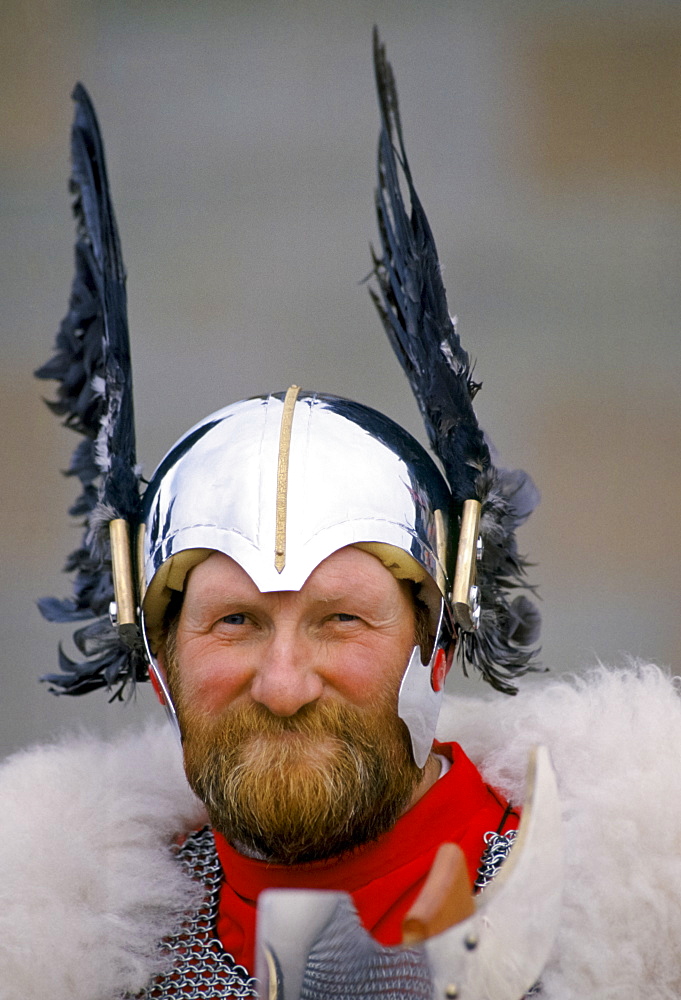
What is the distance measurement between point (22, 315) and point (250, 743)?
2.21m

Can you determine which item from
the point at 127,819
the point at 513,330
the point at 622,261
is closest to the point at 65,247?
the point at 513,330

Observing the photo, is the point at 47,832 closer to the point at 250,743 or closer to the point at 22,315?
the point at 250,743

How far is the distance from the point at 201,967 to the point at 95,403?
1.05 metres

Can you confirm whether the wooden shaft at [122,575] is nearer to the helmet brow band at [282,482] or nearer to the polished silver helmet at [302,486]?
the polished silver helmet at [302,486]

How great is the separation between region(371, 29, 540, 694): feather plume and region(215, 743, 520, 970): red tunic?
1.00ft

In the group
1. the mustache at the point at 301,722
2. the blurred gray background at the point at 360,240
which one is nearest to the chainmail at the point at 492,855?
the mustache at the point at 301,722

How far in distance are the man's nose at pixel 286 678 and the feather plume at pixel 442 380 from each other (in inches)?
17.3

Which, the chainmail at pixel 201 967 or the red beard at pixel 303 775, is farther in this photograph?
the chainmail at pixel 201 967

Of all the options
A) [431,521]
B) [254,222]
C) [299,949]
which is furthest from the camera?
[254,222]

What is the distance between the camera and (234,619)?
1.83m

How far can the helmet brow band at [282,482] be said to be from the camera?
177cm

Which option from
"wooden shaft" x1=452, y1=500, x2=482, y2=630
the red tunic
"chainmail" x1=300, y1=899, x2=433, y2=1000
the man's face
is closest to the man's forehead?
the man's face

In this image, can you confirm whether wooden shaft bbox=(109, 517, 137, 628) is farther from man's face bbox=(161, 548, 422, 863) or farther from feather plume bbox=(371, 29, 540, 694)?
feather plume bbox=(371, 29, 540, 694)

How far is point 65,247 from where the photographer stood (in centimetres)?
353
